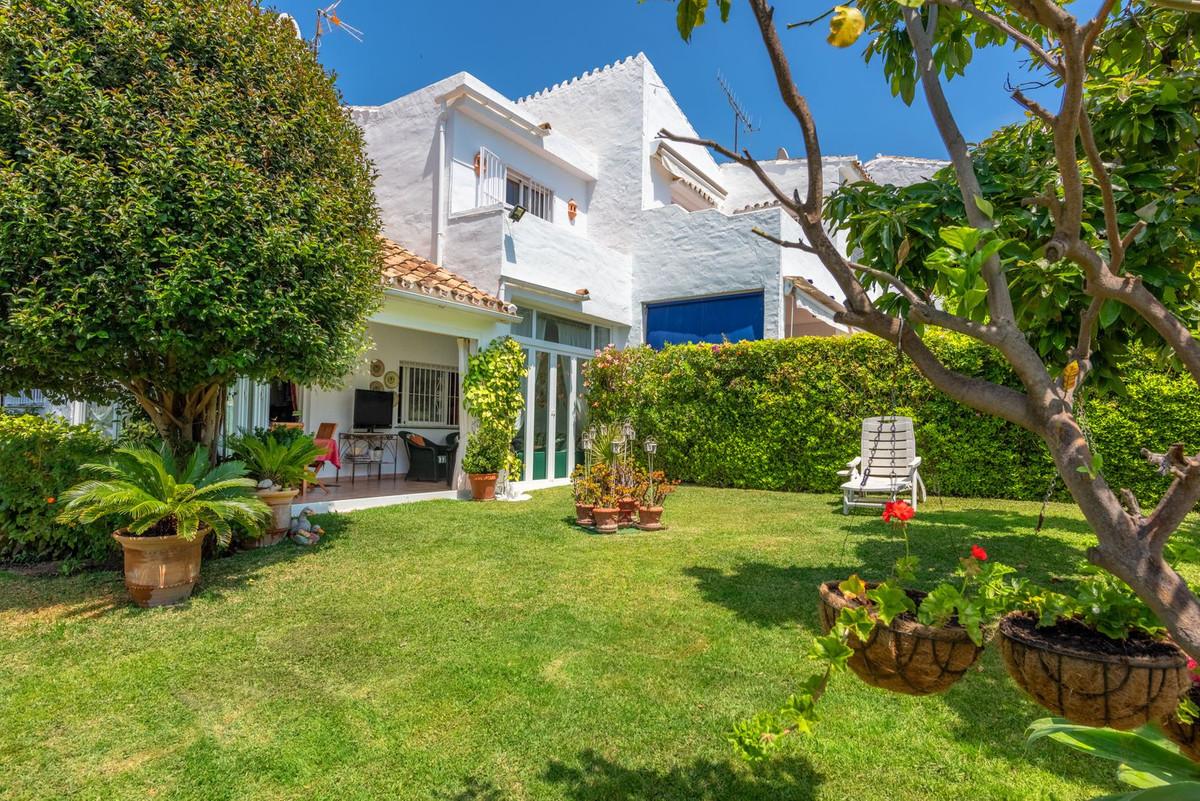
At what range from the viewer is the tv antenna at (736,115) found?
82.8 ft

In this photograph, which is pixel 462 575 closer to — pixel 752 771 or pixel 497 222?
pixel 752 771

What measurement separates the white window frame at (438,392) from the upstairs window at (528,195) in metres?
4.88

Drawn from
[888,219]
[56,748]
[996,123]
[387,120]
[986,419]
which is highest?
[387,120]

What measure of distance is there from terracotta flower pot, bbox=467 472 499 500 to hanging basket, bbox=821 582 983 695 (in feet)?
33.8

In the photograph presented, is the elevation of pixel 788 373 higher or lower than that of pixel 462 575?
higher

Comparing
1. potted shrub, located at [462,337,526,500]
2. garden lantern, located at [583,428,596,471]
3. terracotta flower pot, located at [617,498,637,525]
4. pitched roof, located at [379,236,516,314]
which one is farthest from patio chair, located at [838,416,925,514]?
pitched roof, located at [379,236,516,314]

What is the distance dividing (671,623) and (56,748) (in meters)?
4.23

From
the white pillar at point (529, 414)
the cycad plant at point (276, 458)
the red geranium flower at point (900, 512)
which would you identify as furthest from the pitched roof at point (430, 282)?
the red geranium flower at point (900, 512)

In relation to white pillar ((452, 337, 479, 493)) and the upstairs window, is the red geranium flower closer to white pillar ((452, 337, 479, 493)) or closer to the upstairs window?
white pillar ((452, 337, 479, 493))

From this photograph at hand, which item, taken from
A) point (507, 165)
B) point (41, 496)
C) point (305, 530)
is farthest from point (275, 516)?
point (507, 165)

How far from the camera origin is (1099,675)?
7.30 feet

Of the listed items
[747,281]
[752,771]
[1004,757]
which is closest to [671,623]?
[752,771]

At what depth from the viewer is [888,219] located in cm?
332

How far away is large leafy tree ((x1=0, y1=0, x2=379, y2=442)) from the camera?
5.55 metres
